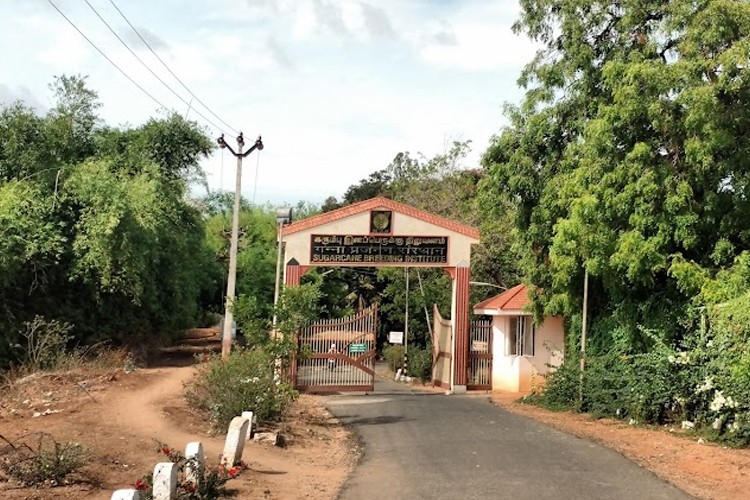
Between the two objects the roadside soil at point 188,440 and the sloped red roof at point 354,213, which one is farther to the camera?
the sloped red roof at point 354,213

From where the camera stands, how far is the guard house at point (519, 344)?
69.8 feet

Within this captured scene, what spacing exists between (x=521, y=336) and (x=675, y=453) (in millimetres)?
10270

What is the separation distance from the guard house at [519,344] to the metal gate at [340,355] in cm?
370

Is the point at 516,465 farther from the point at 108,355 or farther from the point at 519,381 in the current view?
the point at 108,355

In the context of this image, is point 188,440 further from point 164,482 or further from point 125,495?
point 125,495

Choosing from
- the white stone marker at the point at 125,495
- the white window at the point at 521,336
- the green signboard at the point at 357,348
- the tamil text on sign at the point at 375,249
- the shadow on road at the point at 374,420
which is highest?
the tamil text on sign at the point at 375,249

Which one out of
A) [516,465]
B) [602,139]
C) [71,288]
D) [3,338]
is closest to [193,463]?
[516,465]

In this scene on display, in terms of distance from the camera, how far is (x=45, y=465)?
25.3 ft

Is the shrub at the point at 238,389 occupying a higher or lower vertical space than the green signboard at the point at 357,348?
lower

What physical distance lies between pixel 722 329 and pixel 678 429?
232 centimetres

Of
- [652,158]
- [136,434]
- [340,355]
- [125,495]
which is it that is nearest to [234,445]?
[136,434]

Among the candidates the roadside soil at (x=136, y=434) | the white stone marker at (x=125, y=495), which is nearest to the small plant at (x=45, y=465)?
the roadside soil at (x=136, y=434)

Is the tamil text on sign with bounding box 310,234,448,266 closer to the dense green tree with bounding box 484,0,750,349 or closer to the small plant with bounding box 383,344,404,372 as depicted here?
the dense green tree with bounding box 484,0,750,349

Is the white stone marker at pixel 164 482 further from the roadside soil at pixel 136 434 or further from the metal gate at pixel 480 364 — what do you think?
the metal gate at pixel 480 364
